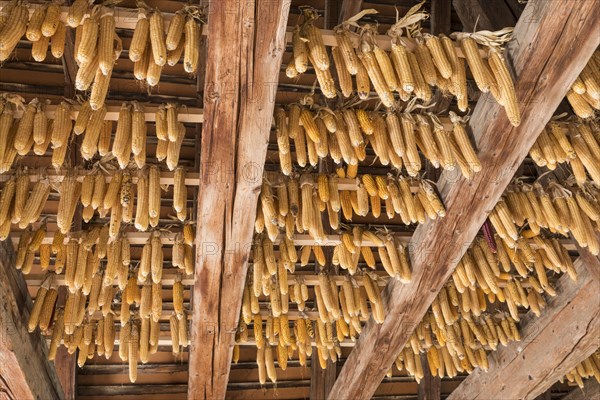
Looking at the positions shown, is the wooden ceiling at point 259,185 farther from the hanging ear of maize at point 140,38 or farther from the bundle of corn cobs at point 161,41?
the hanging ear of maize at point 140,38

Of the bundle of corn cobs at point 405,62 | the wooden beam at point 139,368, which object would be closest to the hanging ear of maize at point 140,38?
the bundle of corn cobs at point 405,62

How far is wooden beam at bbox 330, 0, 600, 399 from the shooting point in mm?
4344

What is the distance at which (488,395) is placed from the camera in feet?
25.7

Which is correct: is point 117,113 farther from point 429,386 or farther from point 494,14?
point 429,386

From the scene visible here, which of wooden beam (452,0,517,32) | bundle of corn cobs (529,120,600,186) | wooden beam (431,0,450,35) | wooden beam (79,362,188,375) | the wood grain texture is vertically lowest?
the wood grain texture

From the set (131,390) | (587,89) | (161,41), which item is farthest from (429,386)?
(161,41)

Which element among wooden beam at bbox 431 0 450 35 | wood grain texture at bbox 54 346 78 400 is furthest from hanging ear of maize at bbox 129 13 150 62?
wood grain texture at bbox 54 346 78 400

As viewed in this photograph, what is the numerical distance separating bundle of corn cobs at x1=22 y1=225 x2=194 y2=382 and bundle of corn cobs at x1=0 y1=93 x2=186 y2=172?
1168 mm

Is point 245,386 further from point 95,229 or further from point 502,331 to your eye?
point 95,229

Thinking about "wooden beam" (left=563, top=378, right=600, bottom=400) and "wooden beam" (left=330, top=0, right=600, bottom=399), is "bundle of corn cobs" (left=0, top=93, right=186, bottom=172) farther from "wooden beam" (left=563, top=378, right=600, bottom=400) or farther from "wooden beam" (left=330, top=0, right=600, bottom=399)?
"wooden beam" (left=563, top=378, right=600, bottom=400)

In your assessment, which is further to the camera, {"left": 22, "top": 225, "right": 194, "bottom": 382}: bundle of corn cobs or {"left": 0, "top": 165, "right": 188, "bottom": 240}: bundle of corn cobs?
{"left": 22, "top": 225, "right": 194, "bottom": 382}: bundle of corn cobs

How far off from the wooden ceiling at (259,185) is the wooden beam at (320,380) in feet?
0.07

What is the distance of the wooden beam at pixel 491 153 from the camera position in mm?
4344

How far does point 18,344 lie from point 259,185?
2785mm
